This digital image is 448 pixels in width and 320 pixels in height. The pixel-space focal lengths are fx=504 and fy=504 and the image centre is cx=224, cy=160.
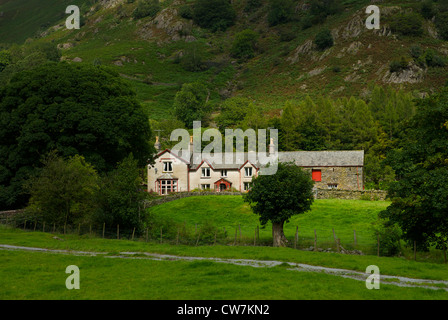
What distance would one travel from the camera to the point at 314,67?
194000mm

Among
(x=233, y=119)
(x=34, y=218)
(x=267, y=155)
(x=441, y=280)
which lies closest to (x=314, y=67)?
(x=233, y=119)

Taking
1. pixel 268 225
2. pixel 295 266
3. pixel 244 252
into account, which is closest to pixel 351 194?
pixel 268 225

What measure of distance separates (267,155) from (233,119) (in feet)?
123

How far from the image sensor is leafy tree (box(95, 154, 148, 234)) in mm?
43125

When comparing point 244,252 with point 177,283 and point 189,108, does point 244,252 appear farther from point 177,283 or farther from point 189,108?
point 189,108

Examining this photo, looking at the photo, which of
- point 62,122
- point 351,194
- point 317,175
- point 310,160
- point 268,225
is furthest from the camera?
point 310,160

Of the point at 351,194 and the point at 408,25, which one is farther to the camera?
the point at 408,25

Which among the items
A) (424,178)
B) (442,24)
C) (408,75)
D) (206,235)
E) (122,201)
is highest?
(442,24)

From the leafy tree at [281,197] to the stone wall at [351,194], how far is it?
1039 inches

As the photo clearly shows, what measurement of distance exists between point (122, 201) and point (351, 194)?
34.0 m

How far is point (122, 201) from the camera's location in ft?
141

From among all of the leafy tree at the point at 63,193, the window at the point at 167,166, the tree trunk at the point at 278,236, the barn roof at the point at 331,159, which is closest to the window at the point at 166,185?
the window at the point at 167,166
